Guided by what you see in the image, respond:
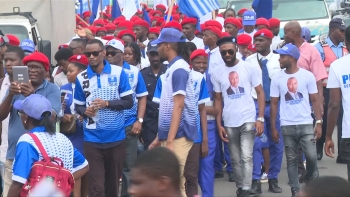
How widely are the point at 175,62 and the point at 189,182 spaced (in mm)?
1284

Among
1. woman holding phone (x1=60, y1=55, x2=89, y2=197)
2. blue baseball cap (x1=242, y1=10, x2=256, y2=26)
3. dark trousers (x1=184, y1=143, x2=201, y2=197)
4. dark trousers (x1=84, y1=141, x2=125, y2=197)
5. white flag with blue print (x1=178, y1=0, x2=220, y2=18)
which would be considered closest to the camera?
dark trousers (x1=184, y1=143, x2=201, y2=197)

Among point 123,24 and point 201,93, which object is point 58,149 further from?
point 123,24

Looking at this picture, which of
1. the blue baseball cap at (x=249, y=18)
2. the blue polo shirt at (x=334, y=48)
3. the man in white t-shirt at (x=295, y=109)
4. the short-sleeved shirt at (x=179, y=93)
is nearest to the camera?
the short-sleeved shirt at (x=179, y=93)

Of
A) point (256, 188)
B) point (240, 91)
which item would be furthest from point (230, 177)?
point (240, 91)

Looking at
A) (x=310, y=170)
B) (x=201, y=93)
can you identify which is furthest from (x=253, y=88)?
(x=201, y=93)

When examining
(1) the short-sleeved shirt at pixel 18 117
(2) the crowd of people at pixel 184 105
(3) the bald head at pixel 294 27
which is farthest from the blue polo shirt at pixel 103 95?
(3) the bald head at pixel 294 27

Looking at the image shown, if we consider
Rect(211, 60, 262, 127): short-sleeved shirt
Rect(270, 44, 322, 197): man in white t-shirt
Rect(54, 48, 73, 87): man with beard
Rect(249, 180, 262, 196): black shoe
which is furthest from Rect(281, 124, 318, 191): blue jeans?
Rect(54, 48, 73, 87): man with beard

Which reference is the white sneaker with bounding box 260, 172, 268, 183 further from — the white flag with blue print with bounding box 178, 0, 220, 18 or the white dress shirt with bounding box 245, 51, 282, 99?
the white flag with blue print with bounding box 178, 0, 220, 18

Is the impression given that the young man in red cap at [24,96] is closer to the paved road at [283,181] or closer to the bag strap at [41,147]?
the bag strap at [41,147]

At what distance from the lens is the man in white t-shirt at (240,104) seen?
8.77 meters

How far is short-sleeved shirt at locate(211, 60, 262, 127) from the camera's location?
8.77 meters

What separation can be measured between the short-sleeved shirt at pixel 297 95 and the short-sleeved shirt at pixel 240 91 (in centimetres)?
33

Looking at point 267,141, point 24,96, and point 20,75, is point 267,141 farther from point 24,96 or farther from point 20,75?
point 20,75

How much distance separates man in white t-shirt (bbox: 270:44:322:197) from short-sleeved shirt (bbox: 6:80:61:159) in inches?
114
